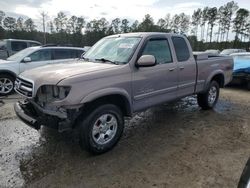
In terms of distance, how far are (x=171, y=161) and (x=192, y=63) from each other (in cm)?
270

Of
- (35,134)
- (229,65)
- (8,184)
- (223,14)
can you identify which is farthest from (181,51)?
(223,14)

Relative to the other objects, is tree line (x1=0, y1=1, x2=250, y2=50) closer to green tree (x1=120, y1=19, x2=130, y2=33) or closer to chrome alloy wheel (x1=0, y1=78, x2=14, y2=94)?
green tree (x1=120, y1=19, x2=130, y2=33)

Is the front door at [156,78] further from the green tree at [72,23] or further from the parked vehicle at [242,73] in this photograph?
the green tree at [72,23]

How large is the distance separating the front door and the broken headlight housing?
1.27 m

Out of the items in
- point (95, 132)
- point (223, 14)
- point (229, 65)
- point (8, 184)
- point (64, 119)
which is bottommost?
point (8, 184)

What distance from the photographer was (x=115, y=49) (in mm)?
4809

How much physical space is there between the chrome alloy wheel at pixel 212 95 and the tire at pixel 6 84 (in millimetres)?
6340

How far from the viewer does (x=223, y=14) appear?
205 feet

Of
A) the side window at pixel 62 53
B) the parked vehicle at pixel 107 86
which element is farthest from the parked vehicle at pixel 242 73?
the side window at pixel 62 53

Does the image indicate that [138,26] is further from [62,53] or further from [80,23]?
[62,53]

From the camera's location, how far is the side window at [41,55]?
29.5 ft

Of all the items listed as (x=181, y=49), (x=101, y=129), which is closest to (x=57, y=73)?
(x=101, y=129)

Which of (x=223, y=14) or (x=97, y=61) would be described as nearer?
(x=97, y=61)

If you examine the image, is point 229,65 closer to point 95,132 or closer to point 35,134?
point 95,132
